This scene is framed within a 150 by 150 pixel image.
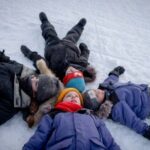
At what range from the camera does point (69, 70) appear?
1697mm

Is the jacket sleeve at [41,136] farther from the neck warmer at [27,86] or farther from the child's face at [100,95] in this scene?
the child's face at [100,95]

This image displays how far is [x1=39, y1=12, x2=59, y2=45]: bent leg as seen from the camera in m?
1.94

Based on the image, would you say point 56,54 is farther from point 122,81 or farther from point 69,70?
point 122,81

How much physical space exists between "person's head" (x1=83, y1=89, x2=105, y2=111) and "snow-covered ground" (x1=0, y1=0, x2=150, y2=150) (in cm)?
12

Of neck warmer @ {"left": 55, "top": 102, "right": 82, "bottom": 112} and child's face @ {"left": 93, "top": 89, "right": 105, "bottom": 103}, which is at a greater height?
child's face @ {"left": 93, "top": 89, "right": 105, "bottom": 103}

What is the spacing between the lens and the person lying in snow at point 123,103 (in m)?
1.48

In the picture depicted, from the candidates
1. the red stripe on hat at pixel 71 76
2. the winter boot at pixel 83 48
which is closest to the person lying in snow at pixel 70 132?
the red stripe on hat at pixel 71 76

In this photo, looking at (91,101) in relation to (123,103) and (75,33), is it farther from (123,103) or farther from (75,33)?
(75,33)

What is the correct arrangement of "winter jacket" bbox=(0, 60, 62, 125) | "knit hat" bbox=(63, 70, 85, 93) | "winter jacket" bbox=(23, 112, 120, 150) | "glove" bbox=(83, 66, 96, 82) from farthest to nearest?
"glove" bbox=(83, 66, 96, 82) → "knit hat" bbox=(63, 70, 85, 93) → "winter jacket" bbox=(0, 60, 62, 125) → "winter jacket" bbox=(23, 112, 120, 150)

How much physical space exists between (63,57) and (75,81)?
0.25m

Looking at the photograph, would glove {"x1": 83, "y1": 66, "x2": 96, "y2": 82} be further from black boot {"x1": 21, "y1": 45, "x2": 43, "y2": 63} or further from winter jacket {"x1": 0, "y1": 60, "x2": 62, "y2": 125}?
winter jacket {"x1": 0, "y1": 60, "x2": 62, "y2": 125}

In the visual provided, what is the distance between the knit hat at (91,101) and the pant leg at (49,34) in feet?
1.78

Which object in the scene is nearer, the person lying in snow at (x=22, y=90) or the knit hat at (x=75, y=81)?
the person lying in snow at (x=22, y=90)

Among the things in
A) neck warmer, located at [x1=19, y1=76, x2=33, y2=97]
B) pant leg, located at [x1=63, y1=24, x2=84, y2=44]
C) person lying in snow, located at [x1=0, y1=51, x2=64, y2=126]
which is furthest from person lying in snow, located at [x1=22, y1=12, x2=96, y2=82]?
neck warmer, located at [x1=19, y1=76, x2=33, y2=97]
